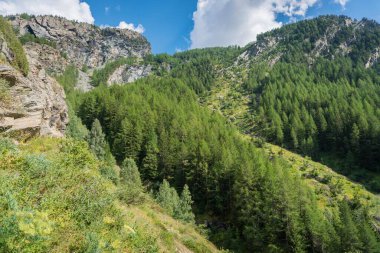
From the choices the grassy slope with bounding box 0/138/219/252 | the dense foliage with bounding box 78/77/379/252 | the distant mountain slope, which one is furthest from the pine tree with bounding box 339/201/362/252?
the distant mountain slope

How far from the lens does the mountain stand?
10.9 m

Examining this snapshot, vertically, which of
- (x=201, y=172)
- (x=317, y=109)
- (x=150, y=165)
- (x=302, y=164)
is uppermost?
(x=317, y=109)

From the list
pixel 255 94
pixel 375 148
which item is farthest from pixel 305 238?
pixel 255 94

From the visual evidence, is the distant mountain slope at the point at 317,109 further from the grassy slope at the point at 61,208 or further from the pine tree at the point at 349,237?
the grassy slope at the point at 61,208

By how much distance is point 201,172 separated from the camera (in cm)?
6103

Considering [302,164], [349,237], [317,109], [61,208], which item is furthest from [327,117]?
[61,208]

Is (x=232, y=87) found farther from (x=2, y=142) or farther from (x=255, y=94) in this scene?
(x=2, y=142)

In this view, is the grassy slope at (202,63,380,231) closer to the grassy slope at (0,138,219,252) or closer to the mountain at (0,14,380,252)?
the mountain at (0,14,380,252)

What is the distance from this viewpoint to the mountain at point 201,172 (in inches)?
428

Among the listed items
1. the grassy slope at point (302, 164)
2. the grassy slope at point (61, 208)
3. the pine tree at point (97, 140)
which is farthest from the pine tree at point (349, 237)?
the pine tree at point (97, 140)

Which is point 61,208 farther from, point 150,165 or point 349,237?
point 150,165

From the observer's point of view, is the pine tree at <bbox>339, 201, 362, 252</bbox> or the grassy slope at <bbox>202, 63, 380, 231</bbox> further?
the grassy slope at <bbox>202, 63, 380, 231</bbox>

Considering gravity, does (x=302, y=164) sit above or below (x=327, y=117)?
below

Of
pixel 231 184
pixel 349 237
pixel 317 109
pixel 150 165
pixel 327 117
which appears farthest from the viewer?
pixel 317 109
